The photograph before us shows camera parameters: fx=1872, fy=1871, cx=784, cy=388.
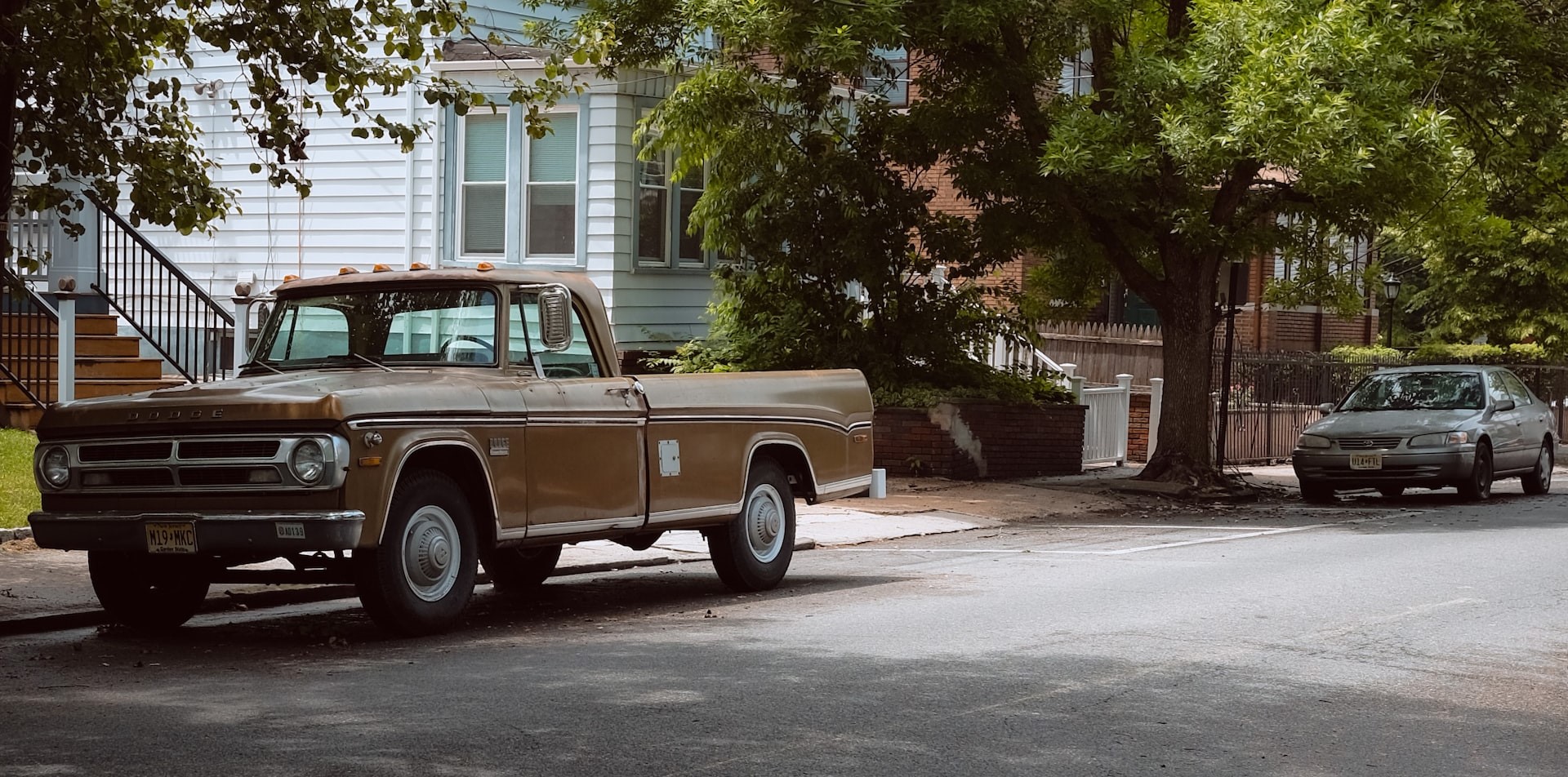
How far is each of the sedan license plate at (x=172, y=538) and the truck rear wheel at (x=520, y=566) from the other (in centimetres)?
291

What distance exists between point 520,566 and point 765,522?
1.58 m

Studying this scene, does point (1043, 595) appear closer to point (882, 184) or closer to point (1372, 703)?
point (1372, 703)

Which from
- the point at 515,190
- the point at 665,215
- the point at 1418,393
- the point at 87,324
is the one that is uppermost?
the point at 515,190

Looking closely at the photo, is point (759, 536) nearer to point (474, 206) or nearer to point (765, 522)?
point (765, 522)

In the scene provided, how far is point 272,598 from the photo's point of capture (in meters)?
11.4

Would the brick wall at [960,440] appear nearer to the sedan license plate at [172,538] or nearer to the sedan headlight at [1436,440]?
the sedan headlight at [1436,440]

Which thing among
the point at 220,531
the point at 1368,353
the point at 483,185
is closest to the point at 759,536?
the point at 220,531

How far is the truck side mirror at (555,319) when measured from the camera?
32.9 ft

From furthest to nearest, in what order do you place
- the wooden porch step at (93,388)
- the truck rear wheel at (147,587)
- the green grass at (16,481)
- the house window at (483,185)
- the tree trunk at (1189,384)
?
1. the house window at (483,185)
2. the tree trunk at (1189,384)
3. the wooden porch step at (93,388)
4. the green grass at (16,481)
5. the truck rear wheel at (147,587)

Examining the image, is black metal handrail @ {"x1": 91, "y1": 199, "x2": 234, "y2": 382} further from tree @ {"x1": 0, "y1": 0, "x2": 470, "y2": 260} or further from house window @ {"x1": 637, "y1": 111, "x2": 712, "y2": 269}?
house window @ {"x1": 637, "y1": 111, "x2": 712, "y2": 269}

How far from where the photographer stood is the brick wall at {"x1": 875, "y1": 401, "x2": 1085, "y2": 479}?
853 inches

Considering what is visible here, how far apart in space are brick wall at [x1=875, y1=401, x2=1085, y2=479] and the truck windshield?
1166 centimetres

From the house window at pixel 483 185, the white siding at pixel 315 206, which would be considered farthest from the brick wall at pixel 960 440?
the white siding at pixel 315 206

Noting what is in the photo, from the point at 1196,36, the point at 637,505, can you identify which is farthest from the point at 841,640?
the point at 1196,36
